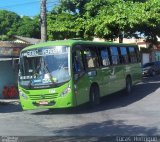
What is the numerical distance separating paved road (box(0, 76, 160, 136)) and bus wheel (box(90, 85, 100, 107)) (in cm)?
32

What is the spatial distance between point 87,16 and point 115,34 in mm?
2368

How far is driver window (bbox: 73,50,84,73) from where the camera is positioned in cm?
1639

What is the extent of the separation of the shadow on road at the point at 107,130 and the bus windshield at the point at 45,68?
123 inches

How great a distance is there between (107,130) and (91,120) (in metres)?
2.25

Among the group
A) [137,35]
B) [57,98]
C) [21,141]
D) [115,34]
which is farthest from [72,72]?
[137,35]

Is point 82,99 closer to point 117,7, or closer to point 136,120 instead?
point 136,120

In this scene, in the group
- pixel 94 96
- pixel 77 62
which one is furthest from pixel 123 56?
pixel 77 62

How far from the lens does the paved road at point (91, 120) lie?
40.0 ft

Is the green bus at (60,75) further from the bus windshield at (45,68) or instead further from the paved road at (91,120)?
the paved road at (91,120)

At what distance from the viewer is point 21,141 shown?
35.3ft

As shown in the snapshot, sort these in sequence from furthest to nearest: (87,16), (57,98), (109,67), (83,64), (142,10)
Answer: (87,16), (142,10), (109,67), (83,64), (57,98)

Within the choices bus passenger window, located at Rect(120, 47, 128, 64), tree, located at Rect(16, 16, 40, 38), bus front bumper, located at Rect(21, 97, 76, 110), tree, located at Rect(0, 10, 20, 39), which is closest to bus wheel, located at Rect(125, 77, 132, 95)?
bus passenger window, located at Rect(120, 47, 128, 64)

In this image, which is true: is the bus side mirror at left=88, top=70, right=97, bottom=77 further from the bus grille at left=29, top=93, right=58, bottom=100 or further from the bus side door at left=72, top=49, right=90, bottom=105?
the bus grille at left=29, top=93, right=58, bottom=100

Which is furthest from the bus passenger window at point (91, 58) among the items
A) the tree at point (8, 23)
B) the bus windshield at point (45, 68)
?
the tree at point (8, 23)
